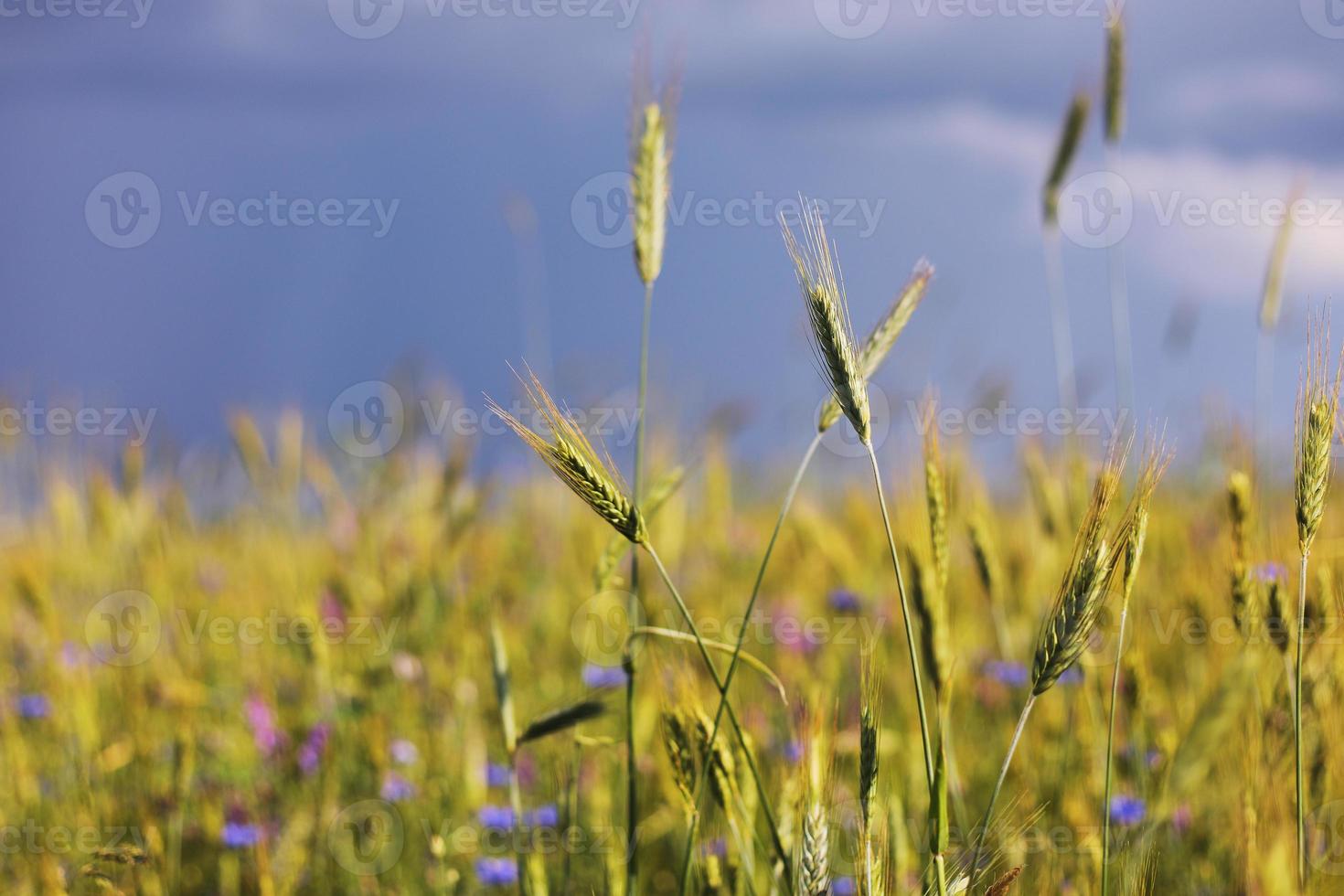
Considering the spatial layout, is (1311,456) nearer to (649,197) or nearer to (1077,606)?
(1077,606)

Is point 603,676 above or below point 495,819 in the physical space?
above

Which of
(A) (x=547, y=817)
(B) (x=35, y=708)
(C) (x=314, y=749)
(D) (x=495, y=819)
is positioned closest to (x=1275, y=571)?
(A) (x=547, y=817)

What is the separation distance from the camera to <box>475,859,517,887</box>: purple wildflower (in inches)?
74.9

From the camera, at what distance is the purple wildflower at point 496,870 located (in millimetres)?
1901

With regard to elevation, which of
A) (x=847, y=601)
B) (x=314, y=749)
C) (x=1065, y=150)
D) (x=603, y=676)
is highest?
(x=1065, y=150)

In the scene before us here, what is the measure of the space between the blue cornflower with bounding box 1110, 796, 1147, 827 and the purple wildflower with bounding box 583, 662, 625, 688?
42.4 inches

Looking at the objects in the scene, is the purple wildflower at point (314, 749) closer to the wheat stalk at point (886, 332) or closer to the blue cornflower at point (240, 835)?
the blue cornflower at point (240, 835)

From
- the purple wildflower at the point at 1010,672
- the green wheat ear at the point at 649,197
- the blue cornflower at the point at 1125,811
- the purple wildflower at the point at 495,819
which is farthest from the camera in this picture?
the purple wildflower at the point at 1010,672

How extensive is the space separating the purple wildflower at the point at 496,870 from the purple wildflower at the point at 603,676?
19.4 inches

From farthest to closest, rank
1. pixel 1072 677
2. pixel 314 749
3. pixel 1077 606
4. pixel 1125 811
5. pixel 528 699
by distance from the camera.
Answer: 1. pixel 528 699
2. pixel 314 749
3. pixel 1072 677
4. pixel 1125 811
5. pixel 1077 606

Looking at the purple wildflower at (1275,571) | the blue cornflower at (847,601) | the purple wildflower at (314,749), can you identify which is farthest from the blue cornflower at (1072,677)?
the purple wildflower at (314,749)

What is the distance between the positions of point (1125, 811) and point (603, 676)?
1.32 meters

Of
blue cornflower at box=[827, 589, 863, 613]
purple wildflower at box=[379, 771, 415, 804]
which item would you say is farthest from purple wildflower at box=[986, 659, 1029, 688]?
purple wildflower at box=[379, 771, 415, 804]

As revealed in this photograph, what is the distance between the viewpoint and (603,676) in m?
2.69
